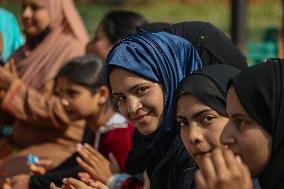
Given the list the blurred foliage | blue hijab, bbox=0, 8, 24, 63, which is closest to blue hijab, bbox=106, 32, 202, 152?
blue hijab, bbox=0, 8, 24, 63

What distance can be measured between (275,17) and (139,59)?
16266 millimetres

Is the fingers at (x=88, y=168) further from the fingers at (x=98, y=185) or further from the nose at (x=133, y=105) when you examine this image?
the nose at (x=133, y=105)

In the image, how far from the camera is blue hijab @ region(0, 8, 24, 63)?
6.39 meters

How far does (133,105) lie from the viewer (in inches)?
128

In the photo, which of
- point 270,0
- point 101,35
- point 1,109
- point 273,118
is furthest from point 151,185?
point 270,0

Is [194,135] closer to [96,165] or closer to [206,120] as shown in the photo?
[206,120]

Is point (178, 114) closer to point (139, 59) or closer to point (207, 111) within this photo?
point (207, 111)

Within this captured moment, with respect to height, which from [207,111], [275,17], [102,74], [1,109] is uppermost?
[207,111]

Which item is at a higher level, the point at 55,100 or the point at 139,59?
the point at 139,59

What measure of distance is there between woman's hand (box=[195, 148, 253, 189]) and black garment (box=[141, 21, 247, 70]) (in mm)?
1559

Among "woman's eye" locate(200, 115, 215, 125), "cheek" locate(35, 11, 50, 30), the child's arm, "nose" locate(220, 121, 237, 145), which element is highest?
"nose" locate(220, 121, 237, 145)

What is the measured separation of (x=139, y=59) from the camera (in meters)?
3.32

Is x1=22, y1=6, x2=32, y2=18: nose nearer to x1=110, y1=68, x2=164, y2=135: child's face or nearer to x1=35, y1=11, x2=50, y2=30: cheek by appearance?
x1=35, y1=11, x2=50, y2=30: cheek

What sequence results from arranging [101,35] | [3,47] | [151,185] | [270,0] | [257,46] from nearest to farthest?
1. [151,185]
2. [101,35]
3. [3,47]
4. [257,46]
5. [270,0]
